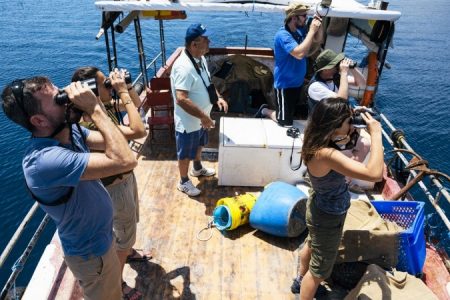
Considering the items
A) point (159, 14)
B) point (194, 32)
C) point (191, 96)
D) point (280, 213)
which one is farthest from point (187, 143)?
point (159, 14)

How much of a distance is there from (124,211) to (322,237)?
5.88ft

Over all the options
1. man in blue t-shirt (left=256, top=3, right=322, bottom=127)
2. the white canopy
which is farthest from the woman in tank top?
the white canopy

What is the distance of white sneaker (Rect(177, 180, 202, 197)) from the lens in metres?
5.28

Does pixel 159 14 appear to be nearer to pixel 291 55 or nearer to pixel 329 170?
pixel 291 55

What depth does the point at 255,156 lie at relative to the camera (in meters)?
5.25

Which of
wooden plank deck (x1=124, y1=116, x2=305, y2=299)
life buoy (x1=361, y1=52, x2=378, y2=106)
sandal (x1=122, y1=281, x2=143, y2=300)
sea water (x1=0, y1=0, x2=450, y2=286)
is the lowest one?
sea water (x1=0, y1=0, x2=450, y2=286)

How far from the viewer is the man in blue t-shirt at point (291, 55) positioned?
500 cm

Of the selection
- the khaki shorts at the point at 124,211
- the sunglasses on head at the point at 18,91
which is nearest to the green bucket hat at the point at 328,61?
the khaki shorts at the point at 124,211

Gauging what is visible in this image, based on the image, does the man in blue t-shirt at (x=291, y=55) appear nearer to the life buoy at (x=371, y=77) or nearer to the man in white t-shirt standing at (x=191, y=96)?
the man in white t-shirt standing at (x=191, y=96)

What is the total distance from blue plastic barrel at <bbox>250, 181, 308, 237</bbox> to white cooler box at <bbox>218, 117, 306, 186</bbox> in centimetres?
82

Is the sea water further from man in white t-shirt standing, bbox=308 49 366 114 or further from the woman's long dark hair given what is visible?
the woman's long dark hair

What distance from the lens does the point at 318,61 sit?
478cm

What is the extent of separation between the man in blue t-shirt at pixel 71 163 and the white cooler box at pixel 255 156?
108 inches

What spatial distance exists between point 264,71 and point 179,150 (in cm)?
418
